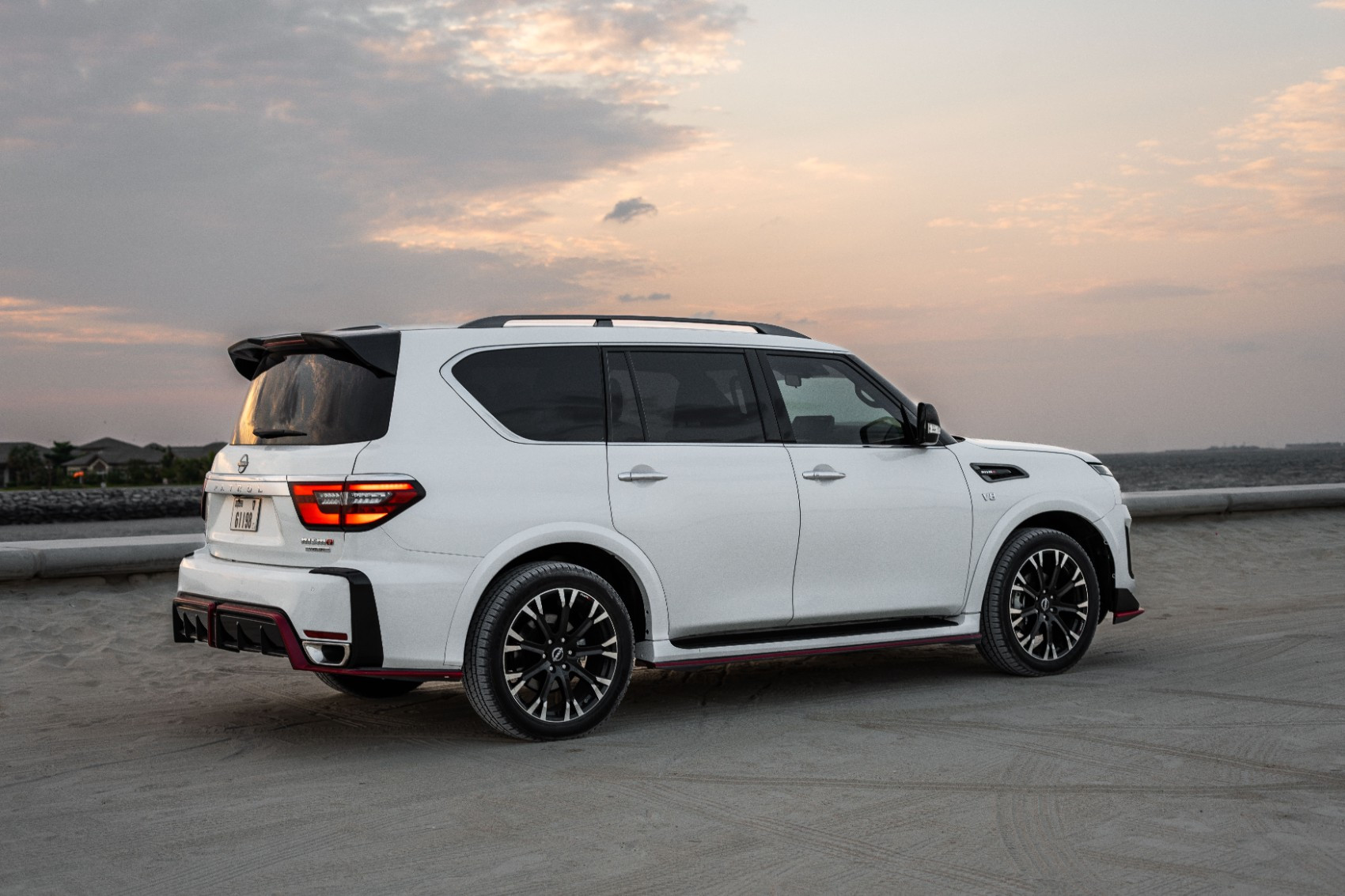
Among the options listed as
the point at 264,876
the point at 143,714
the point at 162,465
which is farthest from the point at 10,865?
the point at 162,465

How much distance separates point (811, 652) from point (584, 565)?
128 centimetres

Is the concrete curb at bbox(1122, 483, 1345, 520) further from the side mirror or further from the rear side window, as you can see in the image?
the rear side window

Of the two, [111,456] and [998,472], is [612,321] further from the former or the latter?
[111,456]

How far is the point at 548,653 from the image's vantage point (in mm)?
6113

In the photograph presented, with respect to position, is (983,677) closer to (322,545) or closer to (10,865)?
(322,545)

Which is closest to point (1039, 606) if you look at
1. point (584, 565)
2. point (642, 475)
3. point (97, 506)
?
point (642, 475)

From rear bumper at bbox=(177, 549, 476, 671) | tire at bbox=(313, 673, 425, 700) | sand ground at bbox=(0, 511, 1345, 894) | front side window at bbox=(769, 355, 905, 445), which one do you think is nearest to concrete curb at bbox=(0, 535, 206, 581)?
sand ground at bbox=(0, 511, 1345, 894)

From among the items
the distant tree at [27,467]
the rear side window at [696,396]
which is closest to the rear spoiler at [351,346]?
the rear side window at [696,396]

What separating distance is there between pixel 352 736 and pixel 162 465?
152632 mm

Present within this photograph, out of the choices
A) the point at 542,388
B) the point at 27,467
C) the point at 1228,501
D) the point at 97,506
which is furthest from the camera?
the point at 27,467

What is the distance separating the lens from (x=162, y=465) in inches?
5851

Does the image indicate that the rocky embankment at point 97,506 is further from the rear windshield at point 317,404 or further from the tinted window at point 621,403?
the tinted window at point 621,403

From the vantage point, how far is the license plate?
243 inches

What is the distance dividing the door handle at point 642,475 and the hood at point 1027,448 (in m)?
2.23
